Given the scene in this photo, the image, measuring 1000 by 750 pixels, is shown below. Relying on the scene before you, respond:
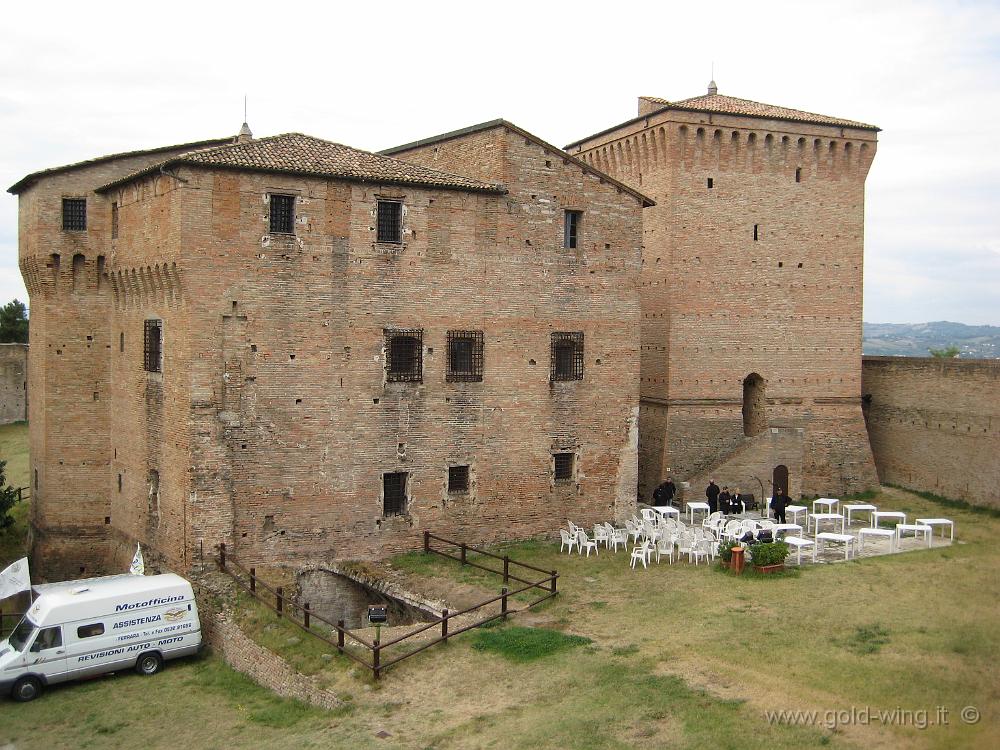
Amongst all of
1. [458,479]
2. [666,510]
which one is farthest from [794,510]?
[458,479]

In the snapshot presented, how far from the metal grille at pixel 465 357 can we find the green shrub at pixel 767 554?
7751 mm

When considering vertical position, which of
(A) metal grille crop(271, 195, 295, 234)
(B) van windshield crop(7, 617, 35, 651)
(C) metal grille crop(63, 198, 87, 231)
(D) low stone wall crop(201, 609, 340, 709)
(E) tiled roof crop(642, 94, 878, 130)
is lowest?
(D) low stone wall crop(201, 609, 340, 709)

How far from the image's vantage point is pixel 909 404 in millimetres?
30609

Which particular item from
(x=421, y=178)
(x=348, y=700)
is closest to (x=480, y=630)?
(x=348, y=700)

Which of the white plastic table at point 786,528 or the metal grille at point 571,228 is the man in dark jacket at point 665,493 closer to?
the white plastic table at point 786,528

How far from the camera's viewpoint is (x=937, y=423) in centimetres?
2931

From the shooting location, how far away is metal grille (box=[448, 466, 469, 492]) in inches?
891

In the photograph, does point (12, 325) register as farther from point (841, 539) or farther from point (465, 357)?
point (841, 539)

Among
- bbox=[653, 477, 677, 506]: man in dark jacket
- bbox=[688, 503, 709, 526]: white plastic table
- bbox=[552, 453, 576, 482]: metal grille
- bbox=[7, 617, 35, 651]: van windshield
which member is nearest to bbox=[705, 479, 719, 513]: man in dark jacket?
bbox=[688, 503, 709, 526]: white plastic table

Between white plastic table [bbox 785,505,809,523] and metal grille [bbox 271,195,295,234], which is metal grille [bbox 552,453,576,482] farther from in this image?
metal grille [bbox 271,195,295,234]

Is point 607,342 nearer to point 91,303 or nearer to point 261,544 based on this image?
point 261,544

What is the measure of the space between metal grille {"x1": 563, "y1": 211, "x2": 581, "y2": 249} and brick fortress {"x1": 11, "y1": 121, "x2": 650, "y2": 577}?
116 mm

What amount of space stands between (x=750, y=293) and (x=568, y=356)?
28.4 ft

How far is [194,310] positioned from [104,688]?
7.76 metres
